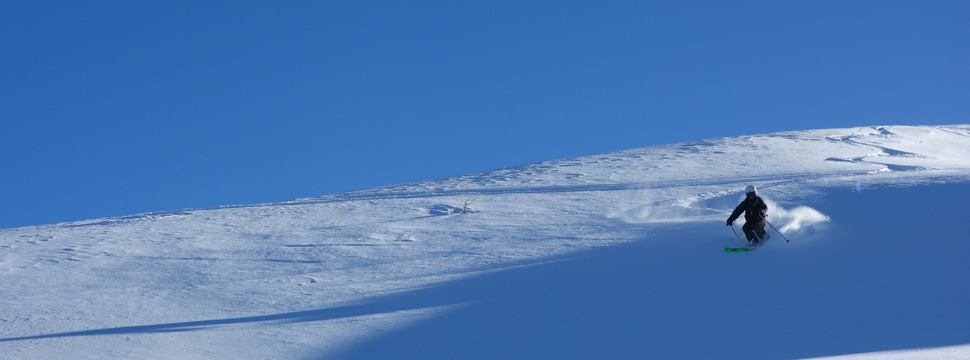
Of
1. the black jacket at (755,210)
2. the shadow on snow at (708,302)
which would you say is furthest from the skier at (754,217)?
the shadow on snow at (708,302)

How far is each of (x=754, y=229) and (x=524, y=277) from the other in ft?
8.33

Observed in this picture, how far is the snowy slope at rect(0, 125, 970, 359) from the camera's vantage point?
21.5 ft

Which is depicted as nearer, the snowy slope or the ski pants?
the snowy slope

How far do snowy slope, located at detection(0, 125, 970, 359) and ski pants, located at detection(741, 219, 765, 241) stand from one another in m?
0.21

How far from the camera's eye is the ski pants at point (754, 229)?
8836 mm

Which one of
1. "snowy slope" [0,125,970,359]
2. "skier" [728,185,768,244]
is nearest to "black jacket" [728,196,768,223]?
"skier" [728,185,768,244]

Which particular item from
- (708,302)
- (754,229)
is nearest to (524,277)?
(708,302)

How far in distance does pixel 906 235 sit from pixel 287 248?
6.85 m

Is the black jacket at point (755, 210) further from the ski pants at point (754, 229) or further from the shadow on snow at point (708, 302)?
the shadow on snow at point (708, 302)

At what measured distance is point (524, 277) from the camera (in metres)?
8.27

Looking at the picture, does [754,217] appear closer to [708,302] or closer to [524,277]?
[708,302]

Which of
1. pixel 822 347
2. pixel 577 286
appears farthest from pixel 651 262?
pixel 822 347

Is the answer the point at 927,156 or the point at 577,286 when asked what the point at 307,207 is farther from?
the point at 927,156

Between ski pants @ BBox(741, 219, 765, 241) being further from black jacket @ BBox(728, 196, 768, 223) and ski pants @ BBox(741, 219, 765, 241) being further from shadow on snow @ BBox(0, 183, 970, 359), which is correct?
shadow on snow @ BBox(0, 183, 970, 359)
